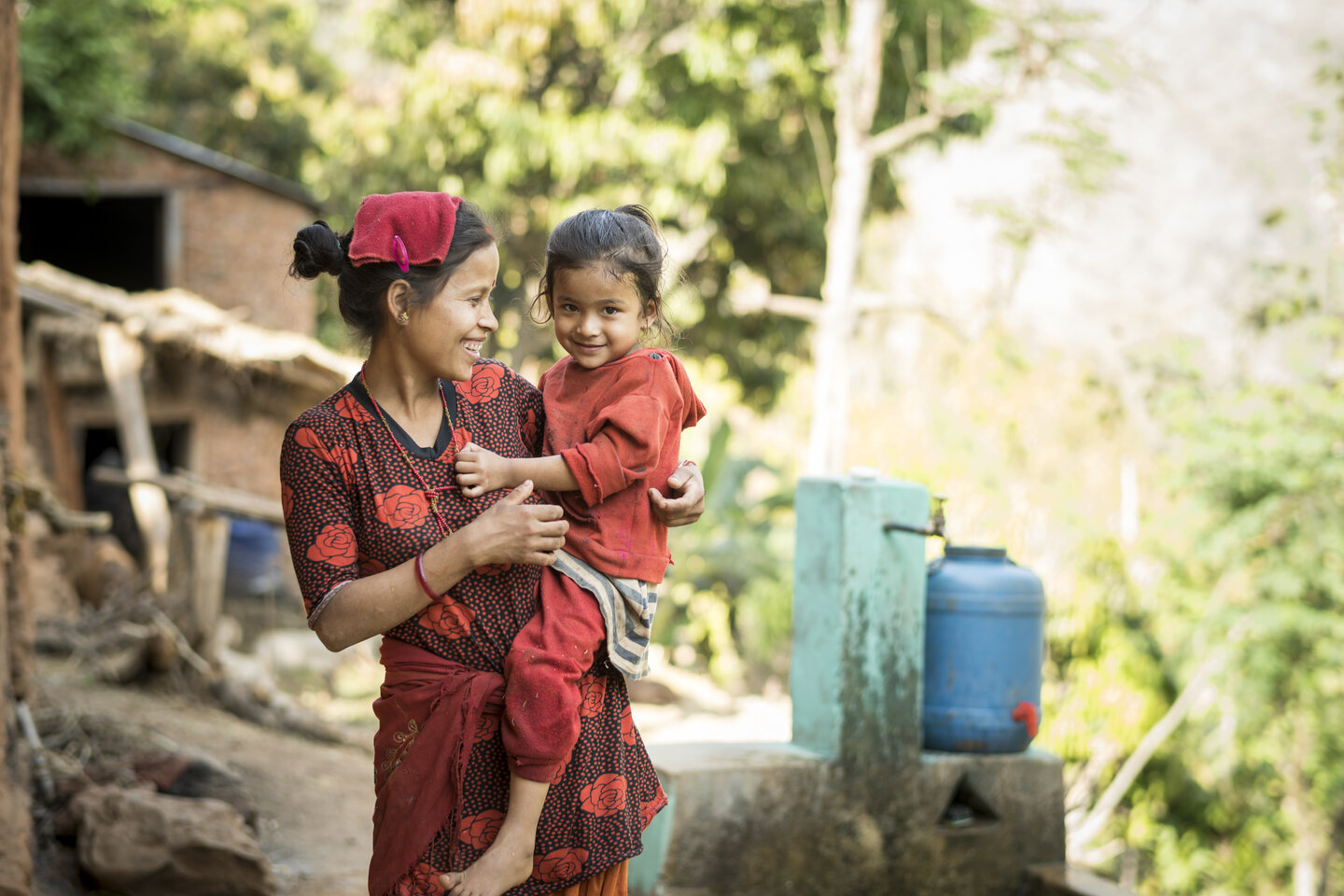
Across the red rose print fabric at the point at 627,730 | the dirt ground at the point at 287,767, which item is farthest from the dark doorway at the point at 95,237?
the red rose print fabric at the point at 627,730

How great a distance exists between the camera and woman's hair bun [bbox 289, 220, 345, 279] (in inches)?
67.0

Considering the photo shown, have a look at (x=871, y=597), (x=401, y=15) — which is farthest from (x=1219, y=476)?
(x=401, y=15)

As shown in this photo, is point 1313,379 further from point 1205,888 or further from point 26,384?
point 26,384

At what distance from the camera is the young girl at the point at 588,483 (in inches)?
66.1

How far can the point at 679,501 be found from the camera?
187cm

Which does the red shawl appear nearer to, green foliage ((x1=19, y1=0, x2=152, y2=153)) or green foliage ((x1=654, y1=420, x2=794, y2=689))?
green foliage ((x1=654, y1=420, x2=794, y2=689))

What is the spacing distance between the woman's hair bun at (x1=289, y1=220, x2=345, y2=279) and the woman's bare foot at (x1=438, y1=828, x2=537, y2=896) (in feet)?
2.92

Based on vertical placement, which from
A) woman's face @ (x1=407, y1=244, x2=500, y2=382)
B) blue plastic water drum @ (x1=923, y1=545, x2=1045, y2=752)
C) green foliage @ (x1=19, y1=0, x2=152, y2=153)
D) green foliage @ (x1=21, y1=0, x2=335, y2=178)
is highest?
green foliage @ (x1=21, y1=0, x2=335, y2=178)

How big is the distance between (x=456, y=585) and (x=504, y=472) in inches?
7.4

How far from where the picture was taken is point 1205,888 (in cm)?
1032

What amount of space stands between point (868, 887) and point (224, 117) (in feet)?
46.1

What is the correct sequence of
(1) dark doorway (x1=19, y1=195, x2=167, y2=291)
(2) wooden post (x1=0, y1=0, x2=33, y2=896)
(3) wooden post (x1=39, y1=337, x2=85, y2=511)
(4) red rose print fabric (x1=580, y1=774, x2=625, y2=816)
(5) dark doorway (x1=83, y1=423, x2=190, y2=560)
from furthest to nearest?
(1) dark doorway (x1=19, y1=195, x2=167, y2=291) → (5) dark doorway (x1=83, y1=423, x2=190, y2=560) → (3) wooden post (x1=39, y1=337, x2=85, y2=511) → (2) wooden post (x1=0, y1=0, x2=33, y2=896) → (4) red rose print fabric (x1=580, y1=774, x2=625, y2=816)

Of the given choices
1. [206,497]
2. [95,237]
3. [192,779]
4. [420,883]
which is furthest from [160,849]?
[95,237]

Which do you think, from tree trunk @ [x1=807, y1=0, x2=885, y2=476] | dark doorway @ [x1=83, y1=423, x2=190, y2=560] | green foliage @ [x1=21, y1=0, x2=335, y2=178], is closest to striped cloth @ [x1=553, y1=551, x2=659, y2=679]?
tree trunk @ [x1=807, y1=0, x2=885, y2=476]
